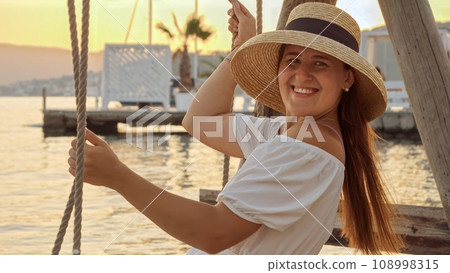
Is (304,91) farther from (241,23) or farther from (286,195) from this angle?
(241,23)

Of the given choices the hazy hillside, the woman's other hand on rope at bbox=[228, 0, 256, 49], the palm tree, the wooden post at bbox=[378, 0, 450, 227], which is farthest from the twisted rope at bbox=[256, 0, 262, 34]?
the palm tree

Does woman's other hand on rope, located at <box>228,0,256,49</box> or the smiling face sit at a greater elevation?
woman's other hand on rope, located at <box>228,0,256,49</box>

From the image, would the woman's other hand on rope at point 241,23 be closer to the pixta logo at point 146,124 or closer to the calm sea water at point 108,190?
the calm sea water at point 108,190

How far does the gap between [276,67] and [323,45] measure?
362 mm

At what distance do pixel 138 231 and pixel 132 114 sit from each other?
31.4 feet

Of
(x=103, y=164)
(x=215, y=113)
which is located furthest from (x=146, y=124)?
(x=103, y=164)

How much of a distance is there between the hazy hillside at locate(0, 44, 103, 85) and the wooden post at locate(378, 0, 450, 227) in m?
21.0

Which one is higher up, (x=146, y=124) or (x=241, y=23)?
(x=241, y=23)

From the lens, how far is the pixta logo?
55.6 feet

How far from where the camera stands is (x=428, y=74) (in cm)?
264

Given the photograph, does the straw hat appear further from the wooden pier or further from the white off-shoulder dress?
the wooden pier

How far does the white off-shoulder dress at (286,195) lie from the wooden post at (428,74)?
44.9 inches

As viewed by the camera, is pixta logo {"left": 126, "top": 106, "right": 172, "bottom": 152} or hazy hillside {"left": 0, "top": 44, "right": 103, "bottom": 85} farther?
hazy hillside {"left": 0, "top": 44, "right": 103, "bottom": 85}

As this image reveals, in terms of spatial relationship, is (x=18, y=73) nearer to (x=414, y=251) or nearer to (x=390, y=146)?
(x=390, y=146)
